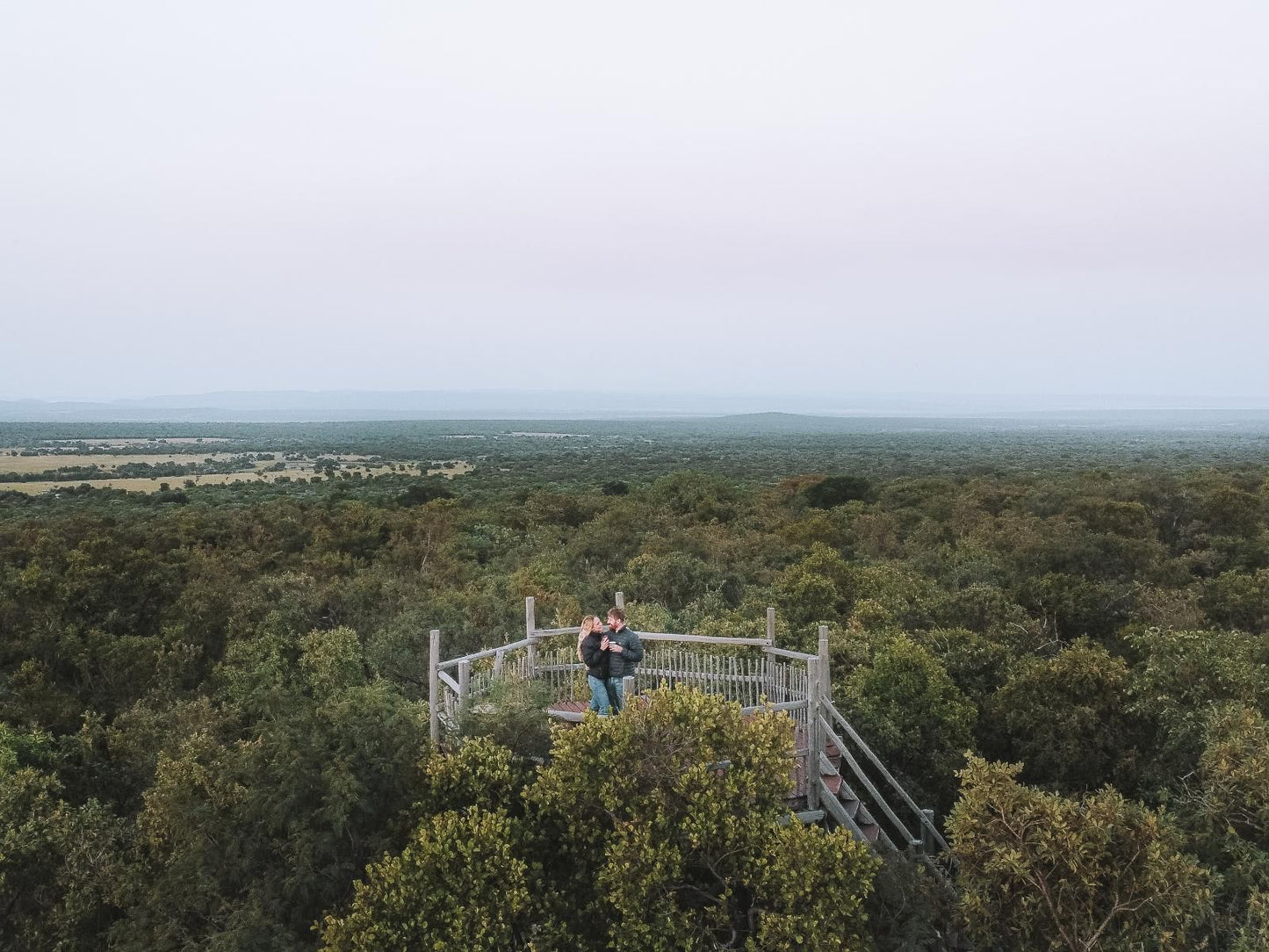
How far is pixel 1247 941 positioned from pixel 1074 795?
3.82 meters

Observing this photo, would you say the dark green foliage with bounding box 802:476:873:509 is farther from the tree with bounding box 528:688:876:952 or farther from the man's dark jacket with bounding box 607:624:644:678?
the tree with bounding box 528:688:876:952

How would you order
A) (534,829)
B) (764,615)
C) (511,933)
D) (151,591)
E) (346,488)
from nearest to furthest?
(511,933) → (534,829) → (764,615) → (151,591) → (346,488)

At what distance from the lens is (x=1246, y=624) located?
20.3 meters

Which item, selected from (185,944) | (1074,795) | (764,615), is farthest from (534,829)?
(764,615)

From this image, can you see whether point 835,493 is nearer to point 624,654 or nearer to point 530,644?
point 530,644

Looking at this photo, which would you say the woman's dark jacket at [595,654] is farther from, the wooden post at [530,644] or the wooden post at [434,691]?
the wooden post at [434,691]

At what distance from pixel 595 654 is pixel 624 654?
358 mm

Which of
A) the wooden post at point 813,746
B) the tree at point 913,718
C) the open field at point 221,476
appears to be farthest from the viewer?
the open field at point 221,476

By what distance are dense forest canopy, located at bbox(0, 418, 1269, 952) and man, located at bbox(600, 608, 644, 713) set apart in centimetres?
134

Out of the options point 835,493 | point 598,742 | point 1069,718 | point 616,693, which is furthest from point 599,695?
point 835,493

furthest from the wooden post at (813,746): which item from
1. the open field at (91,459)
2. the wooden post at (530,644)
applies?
the open field at (91,459)

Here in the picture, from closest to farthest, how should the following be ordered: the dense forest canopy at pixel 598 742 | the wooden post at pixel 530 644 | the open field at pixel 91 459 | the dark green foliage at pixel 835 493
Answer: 1. the dense forest canopy at pixel 598 742
2. the wooden post at pixel 530 644
3. the dark green foliage at pixel 835 493
4. the open field at pixel 91 459

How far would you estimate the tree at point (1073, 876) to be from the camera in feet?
25.3

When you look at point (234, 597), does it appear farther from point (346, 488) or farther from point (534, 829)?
point (346, 488)
